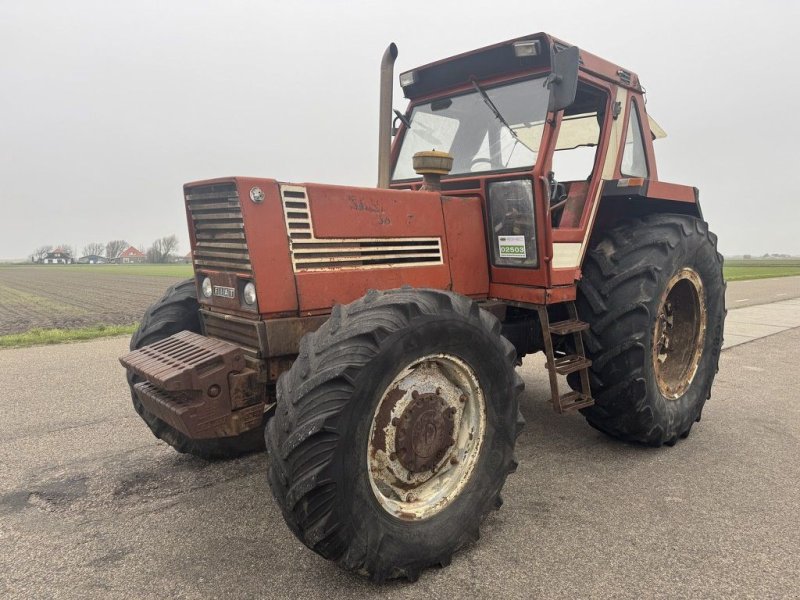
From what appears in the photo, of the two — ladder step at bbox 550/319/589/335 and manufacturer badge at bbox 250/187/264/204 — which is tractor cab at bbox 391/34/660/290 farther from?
manufacturer badge at bbox 250/187/264/204

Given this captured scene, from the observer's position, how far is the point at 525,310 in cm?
402

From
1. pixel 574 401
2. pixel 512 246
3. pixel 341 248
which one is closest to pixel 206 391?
pixel 341 248

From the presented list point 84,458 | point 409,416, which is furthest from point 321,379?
point 84,458

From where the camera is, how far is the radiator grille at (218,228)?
108 inches

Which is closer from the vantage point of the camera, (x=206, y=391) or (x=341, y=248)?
(x=206, y=391)

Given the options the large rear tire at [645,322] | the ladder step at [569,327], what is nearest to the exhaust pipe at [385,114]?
the ladder step at [569,327]

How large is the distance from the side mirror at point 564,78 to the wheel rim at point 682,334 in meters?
1.83

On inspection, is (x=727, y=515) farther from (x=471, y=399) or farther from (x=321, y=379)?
(x=321, y=379)

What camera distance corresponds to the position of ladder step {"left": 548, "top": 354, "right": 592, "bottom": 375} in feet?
11.3

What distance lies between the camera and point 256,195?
2674 mm

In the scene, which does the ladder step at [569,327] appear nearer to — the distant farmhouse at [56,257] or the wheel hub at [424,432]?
the wheel hub at [424,432]

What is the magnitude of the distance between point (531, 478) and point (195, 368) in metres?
2.12

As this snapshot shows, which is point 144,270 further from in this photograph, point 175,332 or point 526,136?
point 526,136

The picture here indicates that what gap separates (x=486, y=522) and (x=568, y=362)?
1.22m
